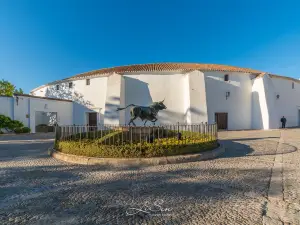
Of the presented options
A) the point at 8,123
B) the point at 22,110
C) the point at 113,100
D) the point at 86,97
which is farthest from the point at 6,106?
the point at 113,100

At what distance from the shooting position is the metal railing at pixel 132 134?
6324 millimetres

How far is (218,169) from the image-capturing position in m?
4.87

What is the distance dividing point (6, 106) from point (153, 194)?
17.0 metres

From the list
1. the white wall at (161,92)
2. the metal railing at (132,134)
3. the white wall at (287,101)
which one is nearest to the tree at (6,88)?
the white wall at (161,92)

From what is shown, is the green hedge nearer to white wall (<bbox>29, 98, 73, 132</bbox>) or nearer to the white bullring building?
the white bullring building

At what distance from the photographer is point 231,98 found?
1986 cm

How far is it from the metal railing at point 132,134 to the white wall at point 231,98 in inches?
500

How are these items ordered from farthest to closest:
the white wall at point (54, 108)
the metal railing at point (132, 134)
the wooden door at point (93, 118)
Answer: the wooden door at point (93, 118) → the white wall at point (54, 108) → the metal railing at point (132, 134)

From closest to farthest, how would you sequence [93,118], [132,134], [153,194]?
[153,194]
[132,134]
[93,118]

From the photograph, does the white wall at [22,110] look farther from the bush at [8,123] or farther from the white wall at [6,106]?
the bush at [8,123]

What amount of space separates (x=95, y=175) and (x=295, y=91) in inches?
1096

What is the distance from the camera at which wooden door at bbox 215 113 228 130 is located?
19.8m

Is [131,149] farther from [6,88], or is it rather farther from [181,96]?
[6,88]

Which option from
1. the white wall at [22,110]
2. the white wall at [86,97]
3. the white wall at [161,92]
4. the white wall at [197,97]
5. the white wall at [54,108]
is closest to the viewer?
the white wall at [22,110]
